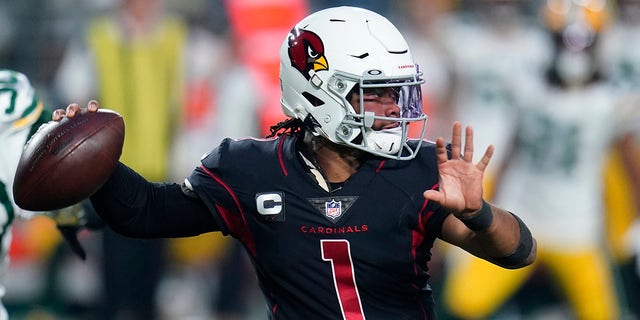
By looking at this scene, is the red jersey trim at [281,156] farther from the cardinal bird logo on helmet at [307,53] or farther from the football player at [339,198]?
the cardinal bird logo on helmet at [307,53]

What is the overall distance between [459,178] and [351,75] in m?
0.37

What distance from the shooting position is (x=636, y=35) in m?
6.41

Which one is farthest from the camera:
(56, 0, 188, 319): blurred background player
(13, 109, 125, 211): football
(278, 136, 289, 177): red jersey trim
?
(56, 0, 188, 319): blurred background player

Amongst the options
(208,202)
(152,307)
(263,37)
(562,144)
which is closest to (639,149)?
(562,144)

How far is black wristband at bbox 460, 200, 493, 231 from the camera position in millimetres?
2873

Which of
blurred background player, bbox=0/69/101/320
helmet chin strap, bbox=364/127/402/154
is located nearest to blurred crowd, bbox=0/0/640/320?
blurred background player, bbox=0/69/101/320

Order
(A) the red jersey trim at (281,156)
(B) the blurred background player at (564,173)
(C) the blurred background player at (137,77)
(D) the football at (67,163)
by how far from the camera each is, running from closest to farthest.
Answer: (D) the football at (67,163), (A) the red jersey trim at (281,156), (B) the blurred background player at (564,173), (C) the blurred background player at (137,77)


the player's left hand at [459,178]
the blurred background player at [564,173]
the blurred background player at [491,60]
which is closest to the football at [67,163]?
the player's left hand at [459,178]

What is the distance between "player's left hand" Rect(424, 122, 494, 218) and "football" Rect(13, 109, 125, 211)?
76 centimetres

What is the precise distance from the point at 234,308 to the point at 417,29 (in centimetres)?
168

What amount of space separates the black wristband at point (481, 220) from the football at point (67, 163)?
32.9 inches

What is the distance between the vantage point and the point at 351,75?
9.98ft

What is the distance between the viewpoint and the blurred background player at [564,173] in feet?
19.6

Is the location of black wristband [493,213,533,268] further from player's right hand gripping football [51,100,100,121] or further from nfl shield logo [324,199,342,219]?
player's right hand gripping football [51,100,100,121]
